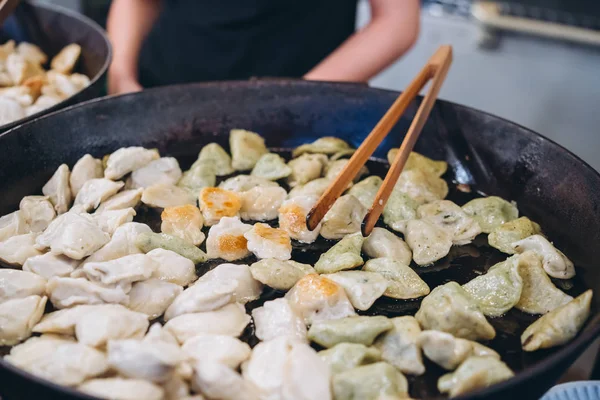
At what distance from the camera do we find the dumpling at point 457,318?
930 millimetres

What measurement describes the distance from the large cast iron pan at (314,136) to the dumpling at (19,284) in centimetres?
32

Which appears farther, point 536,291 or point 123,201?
point 123,201

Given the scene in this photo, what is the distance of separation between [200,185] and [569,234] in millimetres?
778

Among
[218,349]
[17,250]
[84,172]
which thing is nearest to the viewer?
[218,349]

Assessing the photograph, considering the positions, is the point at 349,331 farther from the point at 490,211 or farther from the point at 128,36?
the point at 128,36

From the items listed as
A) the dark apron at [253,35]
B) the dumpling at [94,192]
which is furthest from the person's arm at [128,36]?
the dumpling at [94,192]

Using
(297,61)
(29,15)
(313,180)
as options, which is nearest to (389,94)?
(313,180)

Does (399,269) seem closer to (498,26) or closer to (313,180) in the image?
(313,180)

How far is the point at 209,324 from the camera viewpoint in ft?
3.04

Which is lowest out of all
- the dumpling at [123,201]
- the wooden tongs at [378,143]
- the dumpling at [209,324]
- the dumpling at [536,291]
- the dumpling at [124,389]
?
the dumpling at [536,291]

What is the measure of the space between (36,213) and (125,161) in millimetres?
220

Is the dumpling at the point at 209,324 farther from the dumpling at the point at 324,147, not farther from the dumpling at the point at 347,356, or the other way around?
the dumpling at the point at 324,147

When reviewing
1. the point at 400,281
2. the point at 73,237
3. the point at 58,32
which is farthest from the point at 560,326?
the point at 58,32

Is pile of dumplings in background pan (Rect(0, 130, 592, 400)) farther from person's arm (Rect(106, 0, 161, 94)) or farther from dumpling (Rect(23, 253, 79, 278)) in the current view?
person's arm (Rect(106, 0, 161, 94))
